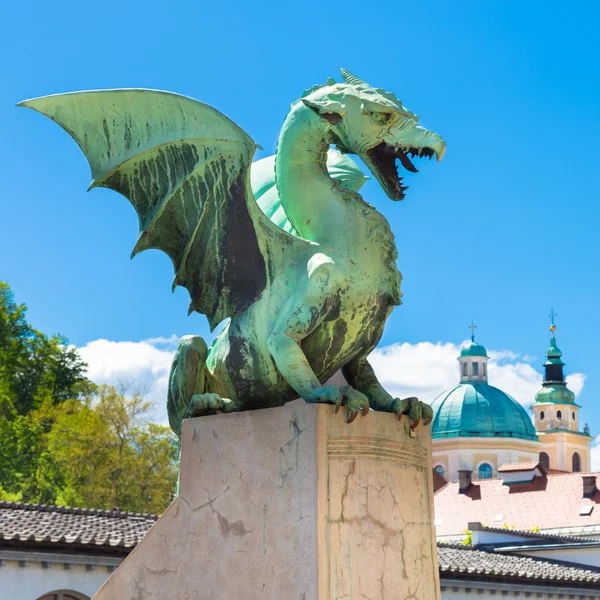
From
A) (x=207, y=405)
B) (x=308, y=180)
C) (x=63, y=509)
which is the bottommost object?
(x=207, y=405)

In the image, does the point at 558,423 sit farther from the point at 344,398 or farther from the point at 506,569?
the point at 344,398

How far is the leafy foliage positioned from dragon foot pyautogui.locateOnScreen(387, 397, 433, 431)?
3380 centimetres

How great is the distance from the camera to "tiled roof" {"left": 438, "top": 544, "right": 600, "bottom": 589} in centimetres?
2818

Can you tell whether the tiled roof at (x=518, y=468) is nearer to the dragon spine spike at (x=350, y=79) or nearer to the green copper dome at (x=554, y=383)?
the green copper dome at (x=554, y=383)

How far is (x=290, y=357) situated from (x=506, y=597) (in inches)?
988

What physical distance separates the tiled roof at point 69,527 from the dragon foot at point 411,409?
15.4 m

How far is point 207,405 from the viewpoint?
655 centimetres

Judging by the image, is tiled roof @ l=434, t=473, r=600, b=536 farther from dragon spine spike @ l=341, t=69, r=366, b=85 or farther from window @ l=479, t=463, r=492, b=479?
dragon spine spike @ l=341, t=69, r=366, b=85

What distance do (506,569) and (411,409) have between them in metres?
25.9

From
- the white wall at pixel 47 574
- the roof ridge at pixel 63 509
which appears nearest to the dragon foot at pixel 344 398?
the white wall at pixel 47 574

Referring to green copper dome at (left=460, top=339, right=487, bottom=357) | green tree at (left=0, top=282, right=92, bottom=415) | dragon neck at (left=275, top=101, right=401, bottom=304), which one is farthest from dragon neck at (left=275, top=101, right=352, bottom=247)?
green copper dome at (left=460, top=339, right=487, bottom=357)

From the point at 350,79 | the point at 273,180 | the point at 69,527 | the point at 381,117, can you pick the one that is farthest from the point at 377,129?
the point at 69,527

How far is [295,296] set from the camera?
21.0ft

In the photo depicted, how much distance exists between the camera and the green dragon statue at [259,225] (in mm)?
6445
